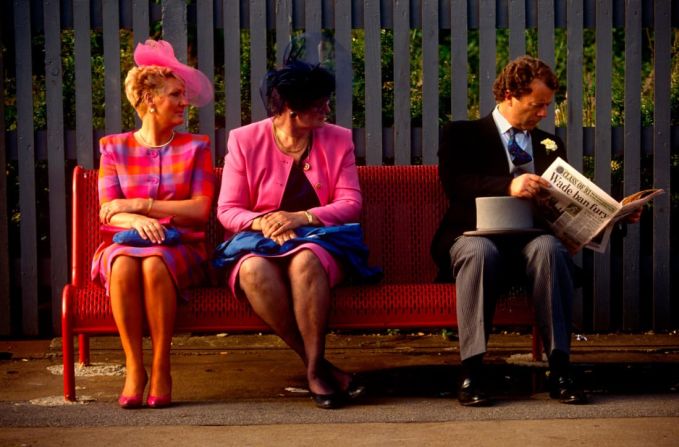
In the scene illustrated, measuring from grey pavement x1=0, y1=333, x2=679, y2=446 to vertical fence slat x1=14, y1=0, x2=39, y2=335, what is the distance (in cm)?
23

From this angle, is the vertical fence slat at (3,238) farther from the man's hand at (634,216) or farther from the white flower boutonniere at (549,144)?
the man's hand at (634,216)

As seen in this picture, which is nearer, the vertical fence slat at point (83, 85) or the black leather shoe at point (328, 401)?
the black leather shoe at point (328, 401)

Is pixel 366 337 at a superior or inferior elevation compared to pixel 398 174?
inferior

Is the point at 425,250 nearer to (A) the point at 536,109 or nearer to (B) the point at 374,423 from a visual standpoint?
(A) the point at 536,109

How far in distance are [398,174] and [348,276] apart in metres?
0.79

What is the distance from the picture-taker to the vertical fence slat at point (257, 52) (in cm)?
614

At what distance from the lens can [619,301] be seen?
6.42 m

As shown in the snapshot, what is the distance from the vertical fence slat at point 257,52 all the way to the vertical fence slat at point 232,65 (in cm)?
7

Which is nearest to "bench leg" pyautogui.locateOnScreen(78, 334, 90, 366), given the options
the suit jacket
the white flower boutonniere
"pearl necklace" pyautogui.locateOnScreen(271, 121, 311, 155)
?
"pearl necklace" pyautogui.locateOnScreen(271, 121, 311, 155)

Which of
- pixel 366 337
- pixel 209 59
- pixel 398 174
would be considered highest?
pixel 209 59

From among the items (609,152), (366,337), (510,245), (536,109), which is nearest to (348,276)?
(510,245)

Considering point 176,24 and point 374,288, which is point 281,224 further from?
point 176,24

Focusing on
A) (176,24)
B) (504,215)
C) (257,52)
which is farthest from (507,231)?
(176,24)

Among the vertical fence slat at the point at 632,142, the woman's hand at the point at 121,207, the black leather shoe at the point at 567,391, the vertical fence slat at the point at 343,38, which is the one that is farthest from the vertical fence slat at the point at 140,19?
the black leather shoe at the point at 567,391
